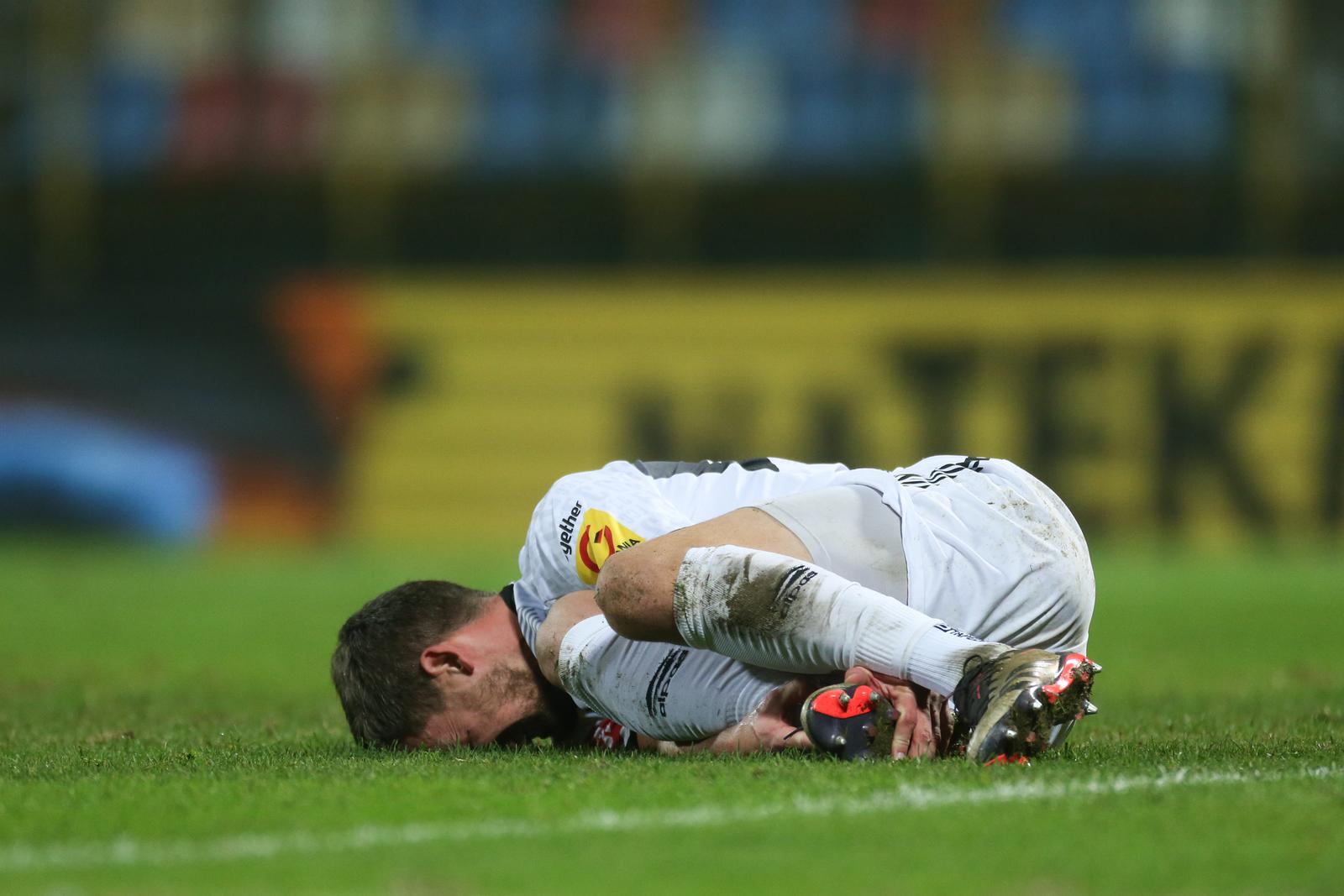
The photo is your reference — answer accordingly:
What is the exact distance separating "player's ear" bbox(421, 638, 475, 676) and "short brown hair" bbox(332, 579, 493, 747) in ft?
0.06

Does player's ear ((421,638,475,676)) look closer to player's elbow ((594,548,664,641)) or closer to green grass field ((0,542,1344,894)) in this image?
green grass field ((0,542,1344,894))

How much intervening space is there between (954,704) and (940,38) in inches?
551

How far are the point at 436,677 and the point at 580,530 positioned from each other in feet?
1.54

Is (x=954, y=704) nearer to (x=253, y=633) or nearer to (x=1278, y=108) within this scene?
(x=253, y=633)

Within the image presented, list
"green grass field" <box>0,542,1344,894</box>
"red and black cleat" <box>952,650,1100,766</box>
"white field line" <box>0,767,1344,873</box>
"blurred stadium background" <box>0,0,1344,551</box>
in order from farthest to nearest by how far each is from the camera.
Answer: "blurred stadium background" <box>0,0,1344,551</box>, "red and black cleat" <box>952,650,1100,766</box>, "white field line" <box>0,767,1344,873</box>, "green grass field" <box>0,542,1344,894</box>

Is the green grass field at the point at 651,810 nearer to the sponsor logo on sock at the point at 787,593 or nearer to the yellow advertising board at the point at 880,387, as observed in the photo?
the sponsor logo on sock at the point at 787,593

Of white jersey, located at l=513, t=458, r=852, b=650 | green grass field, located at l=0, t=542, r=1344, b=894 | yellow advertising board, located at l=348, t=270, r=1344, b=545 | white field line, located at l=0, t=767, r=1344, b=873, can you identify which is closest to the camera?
green grass field, located at l=0, t=542, r=1344, b=894

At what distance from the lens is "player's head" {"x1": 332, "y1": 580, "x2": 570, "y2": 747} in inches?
166

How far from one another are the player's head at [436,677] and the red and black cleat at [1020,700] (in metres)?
1.16

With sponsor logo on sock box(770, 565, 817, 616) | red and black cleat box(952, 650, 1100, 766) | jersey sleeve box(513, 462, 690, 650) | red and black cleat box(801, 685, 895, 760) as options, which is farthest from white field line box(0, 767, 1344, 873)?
jersey sleeve box(513, 462, 690, 650)

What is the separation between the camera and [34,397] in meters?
14.5

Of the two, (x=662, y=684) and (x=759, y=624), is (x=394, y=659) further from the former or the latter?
(x=759, y=624)

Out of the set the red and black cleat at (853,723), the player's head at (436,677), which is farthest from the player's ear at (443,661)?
the red and black cleat at (853,723)

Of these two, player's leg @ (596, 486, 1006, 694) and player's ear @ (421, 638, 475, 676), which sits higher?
player's leg @ (596, 486, 1006, 694)
